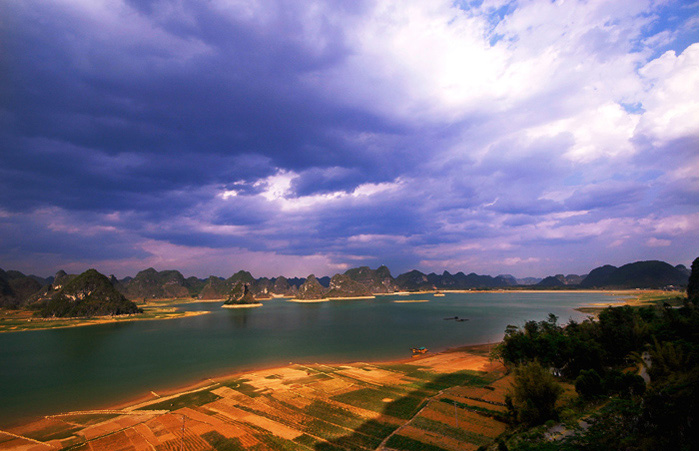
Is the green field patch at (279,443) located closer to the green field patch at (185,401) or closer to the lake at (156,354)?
the green field patch at (185,401)

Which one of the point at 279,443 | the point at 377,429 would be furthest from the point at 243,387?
the point at 377,429

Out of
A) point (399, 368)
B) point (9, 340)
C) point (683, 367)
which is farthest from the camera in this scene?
point (9, 340)

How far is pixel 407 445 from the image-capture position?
61.6 feet

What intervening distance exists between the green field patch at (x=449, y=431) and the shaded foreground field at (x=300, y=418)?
7cm

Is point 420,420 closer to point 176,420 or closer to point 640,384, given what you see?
point 640,384

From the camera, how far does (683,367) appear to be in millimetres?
20688

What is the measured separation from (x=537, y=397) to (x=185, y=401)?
1183 inches

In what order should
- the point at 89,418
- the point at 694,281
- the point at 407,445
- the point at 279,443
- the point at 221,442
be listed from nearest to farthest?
the point at 407,445 → the point at 279,443 → the point at 221,442 → the point at 89,418 → the point at 694,281

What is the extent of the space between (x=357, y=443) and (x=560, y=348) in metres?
23.6

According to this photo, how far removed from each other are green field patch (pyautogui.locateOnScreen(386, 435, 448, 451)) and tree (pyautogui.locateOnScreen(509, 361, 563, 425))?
6.24 metres

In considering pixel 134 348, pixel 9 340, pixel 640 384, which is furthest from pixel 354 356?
pixel 9 340

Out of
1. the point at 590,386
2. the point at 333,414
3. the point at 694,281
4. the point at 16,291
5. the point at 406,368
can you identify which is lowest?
the point at 406,368

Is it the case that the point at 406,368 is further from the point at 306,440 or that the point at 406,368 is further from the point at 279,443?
the point at 279,443

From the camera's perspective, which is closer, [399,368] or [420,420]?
[420,420]
